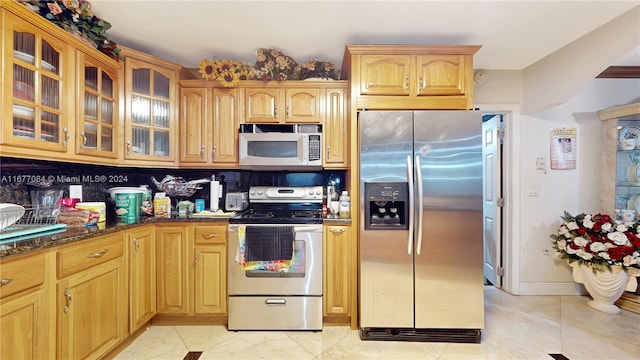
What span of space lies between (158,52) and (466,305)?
330cm

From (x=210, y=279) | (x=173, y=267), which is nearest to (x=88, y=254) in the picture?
(x=173, y=267)

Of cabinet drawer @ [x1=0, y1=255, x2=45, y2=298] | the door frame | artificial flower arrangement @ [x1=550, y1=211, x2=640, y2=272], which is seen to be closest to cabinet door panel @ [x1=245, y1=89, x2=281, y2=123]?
cabinet drawer @ [x1=0, y1=255, x2=45, y2=298]

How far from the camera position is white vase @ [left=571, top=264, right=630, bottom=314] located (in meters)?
2.24

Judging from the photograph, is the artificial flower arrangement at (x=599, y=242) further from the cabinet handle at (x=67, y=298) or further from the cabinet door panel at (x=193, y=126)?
the cabinet handle at (x=67, y=298)

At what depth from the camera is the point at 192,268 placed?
6.85 feet

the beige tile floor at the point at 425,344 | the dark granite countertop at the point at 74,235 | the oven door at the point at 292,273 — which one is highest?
the dark granite countertop at the point at 74,235

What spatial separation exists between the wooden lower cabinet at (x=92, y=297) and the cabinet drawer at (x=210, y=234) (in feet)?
1.60

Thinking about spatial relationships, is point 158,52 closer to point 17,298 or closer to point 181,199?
point 181,199

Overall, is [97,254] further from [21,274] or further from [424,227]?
[424,227]

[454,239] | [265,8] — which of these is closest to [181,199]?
[265,8]

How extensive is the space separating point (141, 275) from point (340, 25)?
2362 mm

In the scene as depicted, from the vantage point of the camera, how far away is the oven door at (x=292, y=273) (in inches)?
80.3

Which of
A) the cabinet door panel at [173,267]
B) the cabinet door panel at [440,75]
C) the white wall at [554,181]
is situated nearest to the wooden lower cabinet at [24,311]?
the cabinet door panel at [173,267]

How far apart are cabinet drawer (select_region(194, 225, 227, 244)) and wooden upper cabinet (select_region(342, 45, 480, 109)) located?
5.00ft
